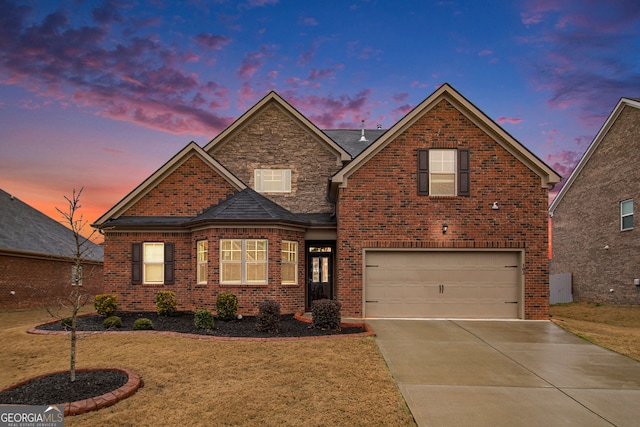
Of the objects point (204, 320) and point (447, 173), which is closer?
point (204, 320)

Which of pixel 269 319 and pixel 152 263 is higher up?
pixel 152 263

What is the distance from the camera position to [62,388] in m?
7.16

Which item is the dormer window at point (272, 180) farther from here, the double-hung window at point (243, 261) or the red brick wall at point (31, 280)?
the red brick wall at point (31, 280)

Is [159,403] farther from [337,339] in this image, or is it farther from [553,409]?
[553,409]

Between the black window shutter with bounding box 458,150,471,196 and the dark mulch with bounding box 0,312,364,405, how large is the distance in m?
5.65

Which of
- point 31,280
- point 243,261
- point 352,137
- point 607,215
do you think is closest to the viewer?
point 243,261

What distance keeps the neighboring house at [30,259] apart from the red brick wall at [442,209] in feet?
40.1

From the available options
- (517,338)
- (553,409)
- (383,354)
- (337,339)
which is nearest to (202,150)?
(337,339)

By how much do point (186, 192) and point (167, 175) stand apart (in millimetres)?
974

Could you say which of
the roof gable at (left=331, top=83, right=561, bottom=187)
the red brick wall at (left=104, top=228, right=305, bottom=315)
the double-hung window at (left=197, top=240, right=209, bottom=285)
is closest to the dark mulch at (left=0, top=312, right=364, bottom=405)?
the red brick wall at (left=104, top=228, right=305, bottom=315)

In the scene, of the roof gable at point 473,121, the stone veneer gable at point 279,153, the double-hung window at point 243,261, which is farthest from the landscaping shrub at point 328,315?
the stone veneer gable at point 279,153

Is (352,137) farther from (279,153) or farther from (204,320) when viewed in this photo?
(204,320)

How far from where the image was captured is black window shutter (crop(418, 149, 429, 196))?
1455 centimetres

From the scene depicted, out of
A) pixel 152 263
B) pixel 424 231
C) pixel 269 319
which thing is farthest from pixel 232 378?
pixel 152 263
